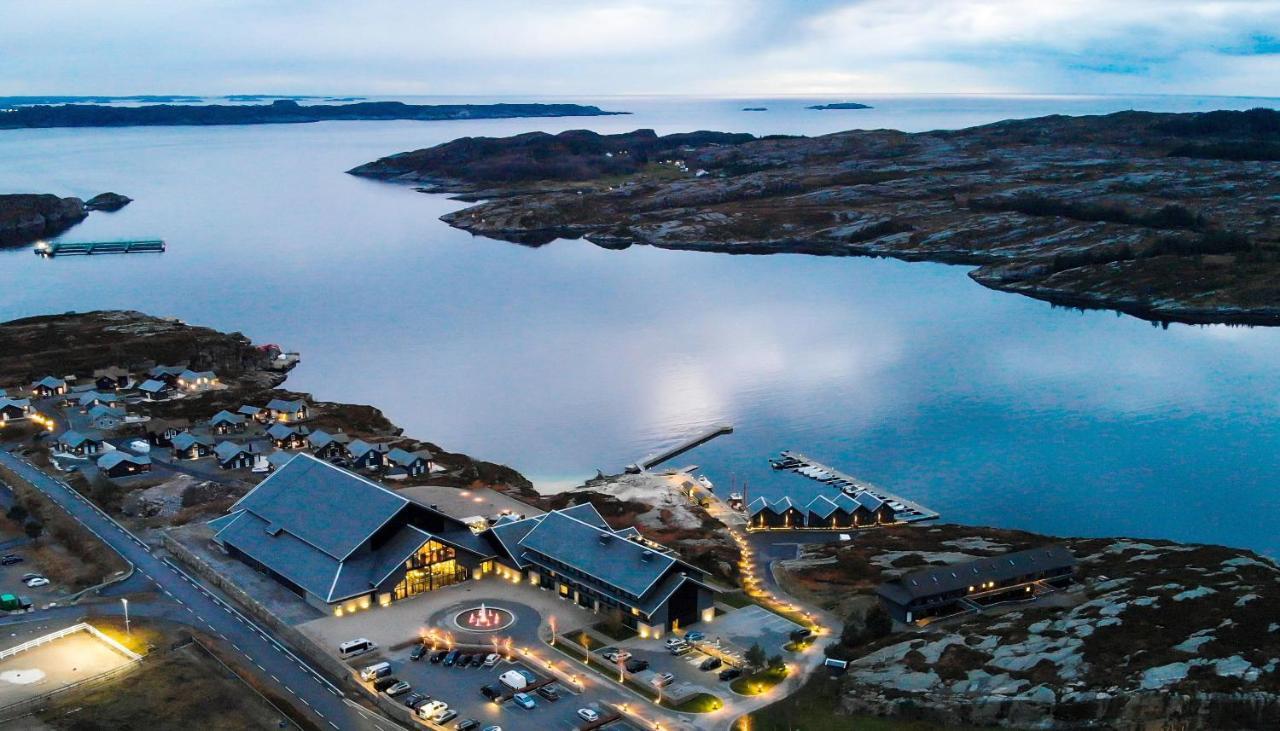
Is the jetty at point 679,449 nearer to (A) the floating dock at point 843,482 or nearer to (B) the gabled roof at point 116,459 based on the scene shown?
(A) the floating dock at point 843,482

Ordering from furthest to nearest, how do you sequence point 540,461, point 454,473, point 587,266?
point 587,266 → point 540,461 → point 454,473

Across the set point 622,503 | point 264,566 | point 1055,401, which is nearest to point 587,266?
point 1055,401

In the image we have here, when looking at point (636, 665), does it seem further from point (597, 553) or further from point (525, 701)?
point (597, 553)

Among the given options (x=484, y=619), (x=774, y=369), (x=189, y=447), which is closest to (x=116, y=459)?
(x=189, y=447)

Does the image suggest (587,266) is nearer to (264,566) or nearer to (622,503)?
(622,503)

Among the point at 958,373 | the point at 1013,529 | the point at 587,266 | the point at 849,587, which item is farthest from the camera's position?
the point at 587,266

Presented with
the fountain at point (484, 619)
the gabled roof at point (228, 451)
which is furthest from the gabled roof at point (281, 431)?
the fountain at point (484, 619)

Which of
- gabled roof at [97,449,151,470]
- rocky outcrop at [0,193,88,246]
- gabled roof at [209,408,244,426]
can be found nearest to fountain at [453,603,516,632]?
gabled roof at [97,449,151,470]
